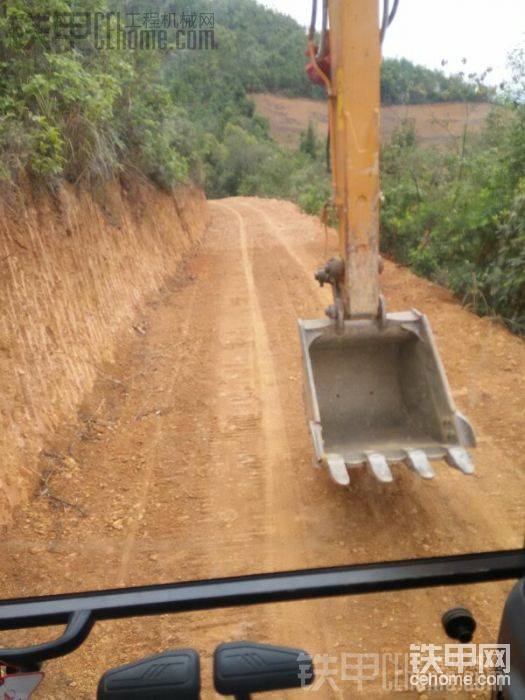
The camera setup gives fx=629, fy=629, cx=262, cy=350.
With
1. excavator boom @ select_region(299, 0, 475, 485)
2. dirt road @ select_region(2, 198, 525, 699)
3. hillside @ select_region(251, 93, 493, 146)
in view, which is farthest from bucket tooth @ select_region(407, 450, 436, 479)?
hillside @ select_region(251, 93, 493, 146)

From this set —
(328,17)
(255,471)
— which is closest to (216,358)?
(255,471)

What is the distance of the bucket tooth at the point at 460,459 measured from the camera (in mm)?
3342

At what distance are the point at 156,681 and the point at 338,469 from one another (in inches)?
81.7

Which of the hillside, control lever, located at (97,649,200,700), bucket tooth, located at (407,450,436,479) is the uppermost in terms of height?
the hillside

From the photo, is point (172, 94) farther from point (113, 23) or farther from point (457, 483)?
point (457, 483)

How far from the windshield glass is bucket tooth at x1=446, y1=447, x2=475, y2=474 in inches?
0.7

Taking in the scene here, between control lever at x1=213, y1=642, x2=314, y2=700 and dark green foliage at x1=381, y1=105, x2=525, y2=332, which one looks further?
dark green foliage at x1=381, y1=105, x2=525, y2=332

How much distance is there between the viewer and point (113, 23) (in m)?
3.19

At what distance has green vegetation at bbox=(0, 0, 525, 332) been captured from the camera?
3221 millimetres

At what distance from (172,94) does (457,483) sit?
2813mm

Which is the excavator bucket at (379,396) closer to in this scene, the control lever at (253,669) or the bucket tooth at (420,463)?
the bucket tooth at (420,463)

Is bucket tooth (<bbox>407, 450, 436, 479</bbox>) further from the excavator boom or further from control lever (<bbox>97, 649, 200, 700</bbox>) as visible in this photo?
control lever (<bbox>97, 649, 200, 700</bbox>)

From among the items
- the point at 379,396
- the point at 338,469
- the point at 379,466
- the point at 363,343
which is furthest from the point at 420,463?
the point at 363,343

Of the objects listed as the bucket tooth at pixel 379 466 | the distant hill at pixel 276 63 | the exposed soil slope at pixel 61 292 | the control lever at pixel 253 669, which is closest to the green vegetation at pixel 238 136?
the distant hill at pixel 276 63
